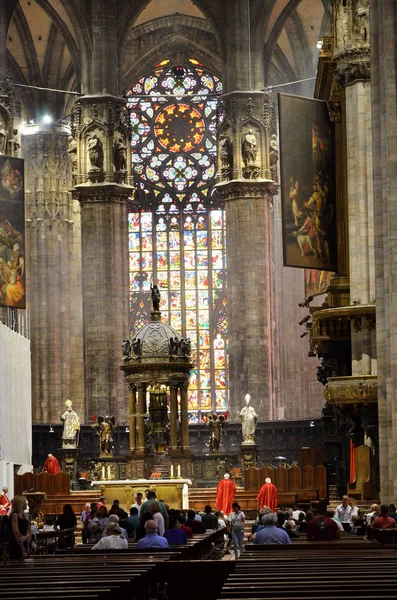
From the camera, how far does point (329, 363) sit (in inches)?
1220

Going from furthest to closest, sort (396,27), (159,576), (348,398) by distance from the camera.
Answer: (348,398) < (396,27) < (159,576)

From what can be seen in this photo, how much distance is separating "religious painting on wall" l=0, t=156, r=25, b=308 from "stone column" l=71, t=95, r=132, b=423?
344 inches

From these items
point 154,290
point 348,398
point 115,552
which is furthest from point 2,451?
point 115,552

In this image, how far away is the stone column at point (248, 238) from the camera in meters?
46.4

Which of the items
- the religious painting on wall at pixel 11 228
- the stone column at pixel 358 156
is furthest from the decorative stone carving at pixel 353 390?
the religious painting on wall at pixel 11 228

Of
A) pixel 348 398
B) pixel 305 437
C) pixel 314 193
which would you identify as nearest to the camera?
pixel 348 398

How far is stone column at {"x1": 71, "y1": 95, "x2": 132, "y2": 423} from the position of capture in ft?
154

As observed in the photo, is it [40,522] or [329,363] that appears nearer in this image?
[40,522]

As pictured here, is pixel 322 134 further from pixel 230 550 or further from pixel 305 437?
pixel 305 437

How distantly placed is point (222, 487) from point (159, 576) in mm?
19685

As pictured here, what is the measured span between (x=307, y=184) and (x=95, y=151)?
719 inches

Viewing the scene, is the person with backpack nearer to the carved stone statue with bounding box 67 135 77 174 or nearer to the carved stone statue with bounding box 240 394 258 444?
the carved stone statue with bounding box 240 394 258 444

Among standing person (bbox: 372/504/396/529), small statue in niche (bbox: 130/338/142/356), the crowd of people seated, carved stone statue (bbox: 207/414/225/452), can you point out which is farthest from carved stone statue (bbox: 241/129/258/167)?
standing person (bbox: 372/504/396/529)

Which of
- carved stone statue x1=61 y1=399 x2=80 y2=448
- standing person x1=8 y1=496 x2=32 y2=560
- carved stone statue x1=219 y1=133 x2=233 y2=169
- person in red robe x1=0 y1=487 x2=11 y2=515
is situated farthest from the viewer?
carved stone statue x1=219 y1=133 x2=233 y2=169
